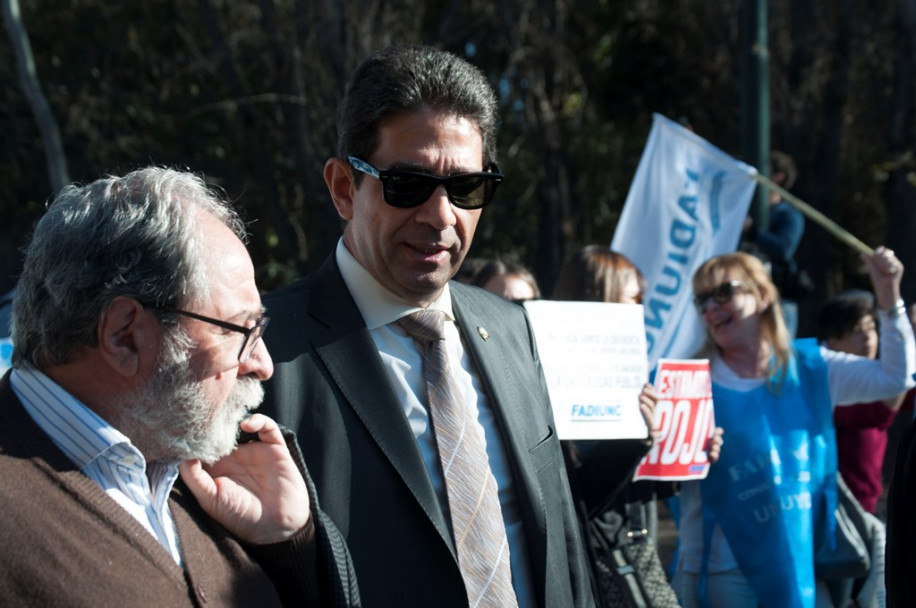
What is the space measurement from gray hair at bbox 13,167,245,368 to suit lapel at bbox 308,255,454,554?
56 centimetres

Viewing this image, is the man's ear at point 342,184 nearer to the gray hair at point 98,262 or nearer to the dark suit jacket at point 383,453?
the dark suit jacket at point 383,453

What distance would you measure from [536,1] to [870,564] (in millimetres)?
9932

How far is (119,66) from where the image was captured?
16812 mm

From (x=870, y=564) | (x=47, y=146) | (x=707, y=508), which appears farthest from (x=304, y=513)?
(x=47, y=146)

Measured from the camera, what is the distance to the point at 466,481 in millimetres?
2545

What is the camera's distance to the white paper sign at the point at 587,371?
3.44m

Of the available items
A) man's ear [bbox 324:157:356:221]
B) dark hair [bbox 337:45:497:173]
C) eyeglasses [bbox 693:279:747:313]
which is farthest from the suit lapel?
eyeglasses [bbox 693:279:747:313]

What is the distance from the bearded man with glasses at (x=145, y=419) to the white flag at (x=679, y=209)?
4.29m

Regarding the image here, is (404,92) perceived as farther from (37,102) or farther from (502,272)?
(37,102)

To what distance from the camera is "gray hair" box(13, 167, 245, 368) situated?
1.96 meters

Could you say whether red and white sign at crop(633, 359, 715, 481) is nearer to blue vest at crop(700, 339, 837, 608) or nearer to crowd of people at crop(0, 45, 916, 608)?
crowd of people at crop(0, 45, 916, 608)

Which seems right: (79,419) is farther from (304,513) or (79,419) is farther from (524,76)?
(524,76)

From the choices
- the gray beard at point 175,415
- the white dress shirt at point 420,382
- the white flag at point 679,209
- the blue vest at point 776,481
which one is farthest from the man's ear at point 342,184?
the white flag at point 679,209

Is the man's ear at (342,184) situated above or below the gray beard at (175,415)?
above
